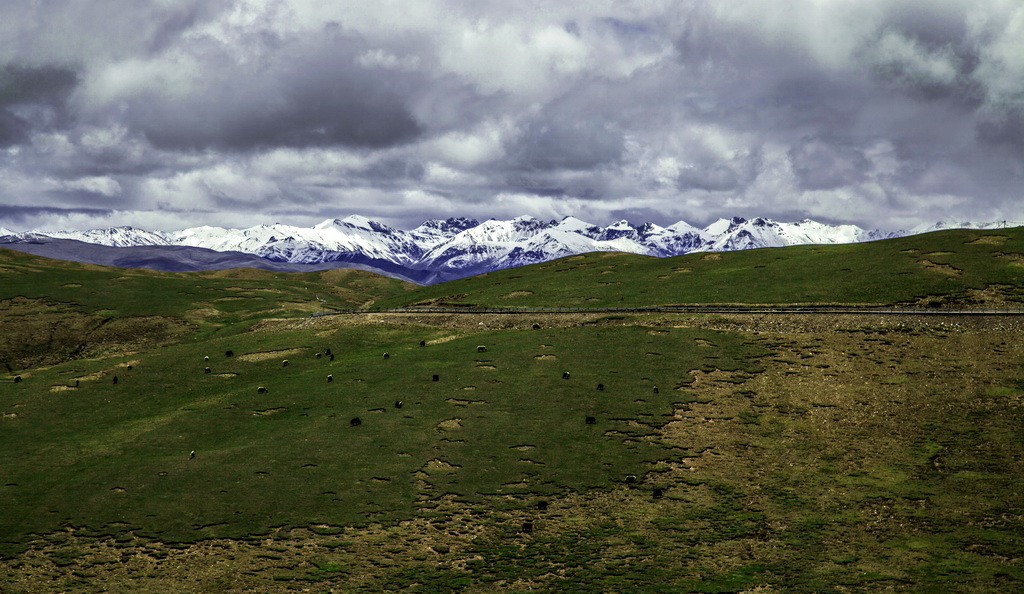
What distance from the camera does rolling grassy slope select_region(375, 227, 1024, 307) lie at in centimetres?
8000

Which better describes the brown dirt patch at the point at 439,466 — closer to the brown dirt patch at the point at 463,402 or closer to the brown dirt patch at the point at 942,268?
the brown dirt patch at the point at 463,402

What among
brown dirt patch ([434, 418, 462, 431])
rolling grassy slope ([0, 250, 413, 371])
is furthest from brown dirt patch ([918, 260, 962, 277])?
rolling grassy slope ([0, 250, 413, 371])

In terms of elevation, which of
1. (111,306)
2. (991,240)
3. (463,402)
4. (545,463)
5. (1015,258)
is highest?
(991,240)

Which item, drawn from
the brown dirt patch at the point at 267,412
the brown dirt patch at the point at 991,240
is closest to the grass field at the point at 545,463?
the brown dirt patch at the point at 267,412

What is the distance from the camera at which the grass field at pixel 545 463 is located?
30594 millimetres

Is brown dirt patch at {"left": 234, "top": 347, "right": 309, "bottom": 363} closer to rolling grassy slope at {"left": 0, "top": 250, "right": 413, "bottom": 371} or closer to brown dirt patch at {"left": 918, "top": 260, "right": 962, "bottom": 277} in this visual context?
rolling grassy slope at {"left": 0, "top": 250, "right": 413, "bottom": 371}

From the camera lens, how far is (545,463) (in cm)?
4228

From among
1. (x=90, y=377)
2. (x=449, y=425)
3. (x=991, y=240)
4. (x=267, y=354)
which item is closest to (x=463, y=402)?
(x=449, y=425)

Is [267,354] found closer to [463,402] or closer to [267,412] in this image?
[267,412]

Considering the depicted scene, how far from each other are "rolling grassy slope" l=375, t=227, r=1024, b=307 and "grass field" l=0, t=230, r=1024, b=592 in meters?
9.37

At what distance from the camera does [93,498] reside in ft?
127

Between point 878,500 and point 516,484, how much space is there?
21.0m

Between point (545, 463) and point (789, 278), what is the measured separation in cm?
6500

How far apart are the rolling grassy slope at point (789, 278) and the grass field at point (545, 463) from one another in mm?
9374
